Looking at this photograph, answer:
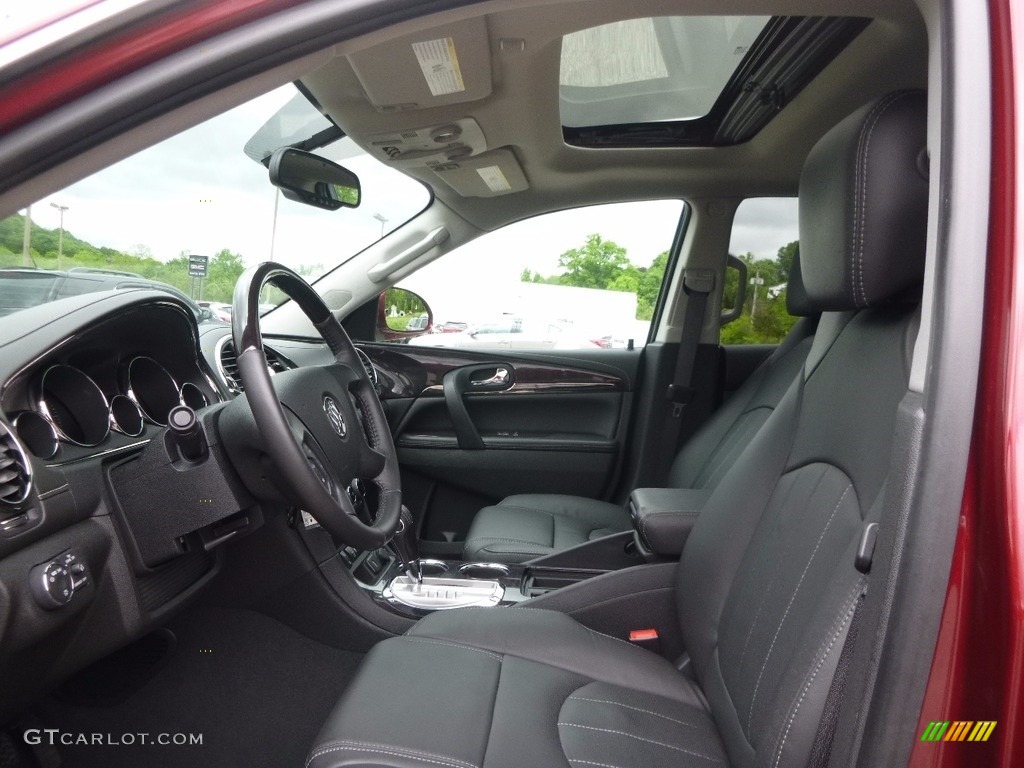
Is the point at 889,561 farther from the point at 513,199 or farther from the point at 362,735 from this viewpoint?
the point at 513,199

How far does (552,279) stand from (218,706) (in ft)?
5.77

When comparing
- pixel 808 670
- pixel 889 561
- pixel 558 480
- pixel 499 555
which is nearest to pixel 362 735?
pixel 808 670

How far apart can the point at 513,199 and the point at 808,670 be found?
211cm

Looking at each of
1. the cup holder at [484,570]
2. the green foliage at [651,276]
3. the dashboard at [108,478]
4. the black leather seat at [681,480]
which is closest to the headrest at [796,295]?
the black leather seat at [681,480]

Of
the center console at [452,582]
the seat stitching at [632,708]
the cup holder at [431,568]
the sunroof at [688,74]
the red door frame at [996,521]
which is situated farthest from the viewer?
the cup holder at [431,568]

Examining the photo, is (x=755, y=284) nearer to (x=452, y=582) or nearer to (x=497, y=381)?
(x=497, y=381)

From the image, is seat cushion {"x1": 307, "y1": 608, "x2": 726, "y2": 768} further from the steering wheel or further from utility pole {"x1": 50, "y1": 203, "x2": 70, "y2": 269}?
utility pole {"x1": 50, "y1": 203, "x2": 70, "y2": 269}

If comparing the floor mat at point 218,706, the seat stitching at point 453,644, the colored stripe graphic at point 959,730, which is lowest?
the floor mat at point 218,706

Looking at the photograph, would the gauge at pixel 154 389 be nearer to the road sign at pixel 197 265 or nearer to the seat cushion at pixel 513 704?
the road sign at pixel 197 265

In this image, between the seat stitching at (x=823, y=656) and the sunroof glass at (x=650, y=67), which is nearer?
the seat stitching at (x=823, y=656)

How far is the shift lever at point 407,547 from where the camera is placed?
1982mm

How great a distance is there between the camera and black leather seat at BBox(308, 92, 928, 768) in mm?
1047

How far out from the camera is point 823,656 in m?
0.97

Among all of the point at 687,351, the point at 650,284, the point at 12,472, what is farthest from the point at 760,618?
the point at 650,284
